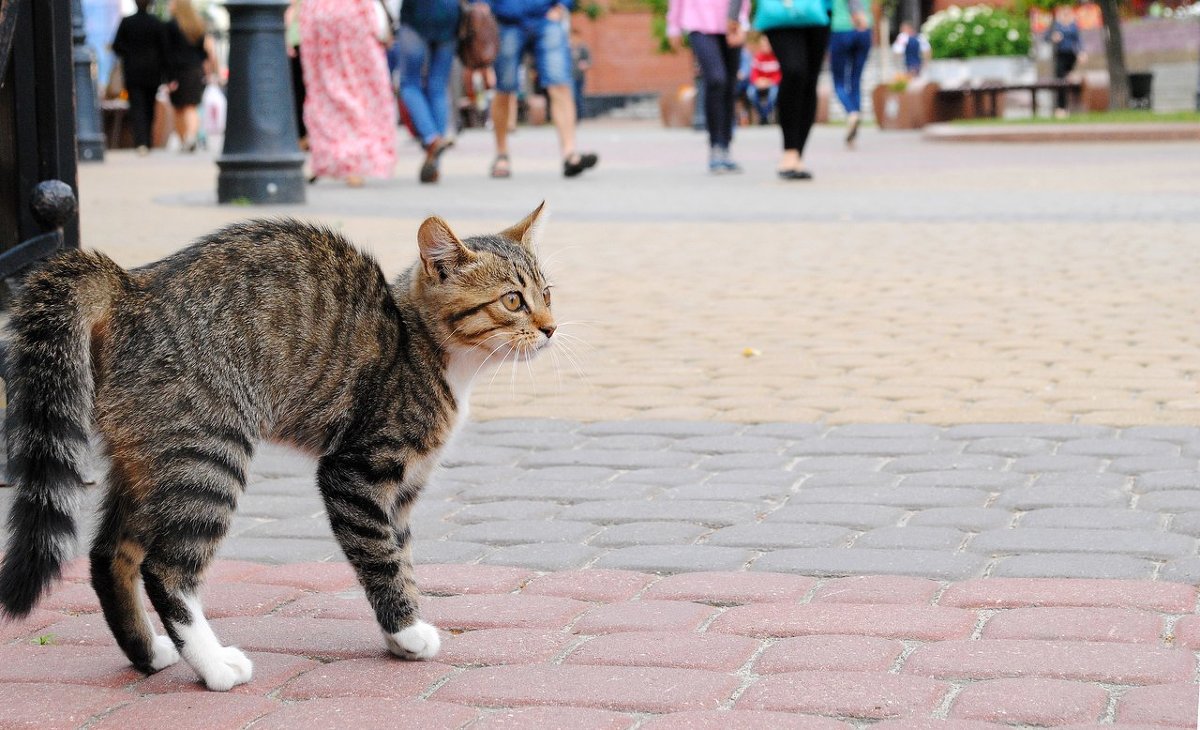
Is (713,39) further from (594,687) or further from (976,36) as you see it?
(976,36)

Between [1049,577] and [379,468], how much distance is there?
5.57 ft

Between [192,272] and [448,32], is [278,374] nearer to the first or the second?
[192,272]

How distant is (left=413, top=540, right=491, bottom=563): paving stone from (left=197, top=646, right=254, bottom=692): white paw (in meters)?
1.00

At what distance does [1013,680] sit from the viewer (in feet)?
10.9

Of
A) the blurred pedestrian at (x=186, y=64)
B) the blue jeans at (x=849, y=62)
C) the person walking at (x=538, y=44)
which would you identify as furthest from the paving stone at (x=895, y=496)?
the blurred pedestrian at (x=186, y=64)

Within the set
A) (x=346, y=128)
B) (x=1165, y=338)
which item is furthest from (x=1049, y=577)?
(x=346, y=128)

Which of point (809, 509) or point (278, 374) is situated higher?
Result: point (278, 374)

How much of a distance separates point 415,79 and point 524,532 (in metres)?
11.9

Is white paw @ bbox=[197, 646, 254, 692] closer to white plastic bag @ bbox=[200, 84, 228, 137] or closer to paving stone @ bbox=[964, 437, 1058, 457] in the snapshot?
paving stone @ bbox=[964, 437, 1058, 457]

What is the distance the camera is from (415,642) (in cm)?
357

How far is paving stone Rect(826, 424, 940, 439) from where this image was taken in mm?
5836

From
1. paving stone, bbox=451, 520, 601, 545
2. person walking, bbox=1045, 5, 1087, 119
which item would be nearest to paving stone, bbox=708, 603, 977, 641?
paving stone, bbox=451, 520, 601, 545

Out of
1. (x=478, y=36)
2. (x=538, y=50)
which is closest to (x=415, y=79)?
(x=478, y=36)

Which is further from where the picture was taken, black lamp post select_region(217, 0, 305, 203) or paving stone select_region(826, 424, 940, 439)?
black lamp post select_region(217, 0, 305, 203)
